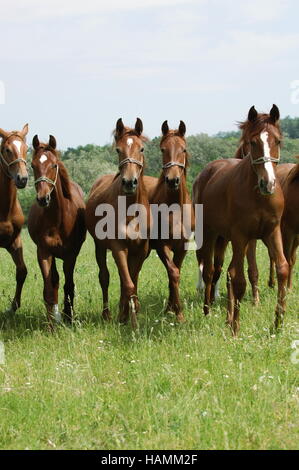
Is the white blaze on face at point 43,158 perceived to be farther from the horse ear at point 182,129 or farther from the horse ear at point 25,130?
the horse ear at point 182,129

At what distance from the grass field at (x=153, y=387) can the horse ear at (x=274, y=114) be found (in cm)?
233

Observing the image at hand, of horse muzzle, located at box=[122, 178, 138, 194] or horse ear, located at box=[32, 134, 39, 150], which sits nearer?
horse muzzle, located at box=[122, 178, 138, 194]

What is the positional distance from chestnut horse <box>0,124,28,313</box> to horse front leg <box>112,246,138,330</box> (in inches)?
60.1

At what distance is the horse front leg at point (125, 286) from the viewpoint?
23.7ft

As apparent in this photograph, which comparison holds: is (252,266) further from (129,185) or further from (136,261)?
(129,185)

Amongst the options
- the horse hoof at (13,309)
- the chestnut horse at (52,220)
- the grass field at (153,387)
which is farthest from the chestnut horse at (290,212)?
the horse hoof at (13,309)

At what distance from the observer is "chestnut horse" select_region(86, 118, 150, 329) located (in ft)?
23.7

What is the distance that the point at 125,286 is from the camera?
285 inches

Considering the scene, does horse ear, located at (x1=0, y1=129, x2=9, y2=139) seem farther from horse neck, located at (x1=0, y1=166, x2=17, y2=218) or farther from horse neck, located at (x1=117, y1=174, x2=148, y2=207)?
horse neck, located at (x1=117, y1=174, x2=148, y2=207)

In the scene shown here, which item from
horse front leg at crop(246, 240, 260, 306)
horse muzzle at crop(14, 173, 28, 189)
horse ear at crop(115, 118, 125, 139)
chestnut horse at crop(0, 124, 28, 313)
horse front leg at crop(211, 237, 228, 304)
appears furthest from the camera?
horse front leg at crop(211, 237, 228, 304)

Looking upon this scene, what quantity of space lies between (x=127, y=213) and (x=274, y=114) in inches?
86.2

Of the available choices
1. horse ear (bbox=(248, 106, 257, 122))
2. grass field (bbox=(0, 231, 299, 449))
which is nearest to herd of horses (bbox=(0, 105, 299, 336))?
horse ear (bbox=(248, 106, 257, 122))

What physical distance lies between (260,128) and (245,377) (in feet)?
9.23

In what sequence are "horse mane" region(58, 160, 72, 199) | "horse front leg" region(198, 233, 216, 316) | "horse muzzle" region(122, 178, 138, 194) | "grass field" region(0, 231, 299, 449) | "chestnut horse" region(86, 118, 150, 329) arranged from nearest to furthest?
"grass field" region(0, 231, 299, 449)
"horse muzzle" region(122, 178, 138, 194)
"chestnut horse" region(86, 118, 150, 329)
"horse mane" region(58, 160, 72, 199)
"horse front leg" region(198, 233, 216, 316)
